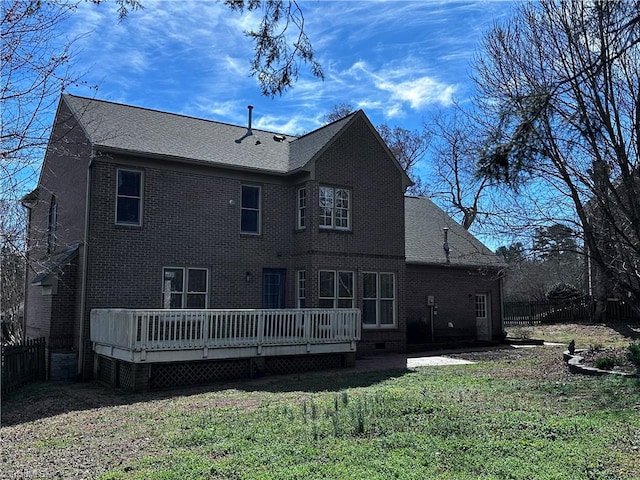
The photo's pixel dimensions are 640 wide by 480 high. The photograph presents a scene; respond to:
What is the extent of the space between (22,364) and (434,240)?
15984 mm

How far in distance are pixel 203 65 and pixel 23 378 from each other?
10.8 m

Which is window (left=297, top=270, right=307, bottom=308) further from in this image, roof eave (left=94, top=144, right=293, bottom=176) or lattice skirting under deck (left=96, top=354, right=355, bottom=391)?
roof eave (left=94, top=144, right=293, bottom=176)

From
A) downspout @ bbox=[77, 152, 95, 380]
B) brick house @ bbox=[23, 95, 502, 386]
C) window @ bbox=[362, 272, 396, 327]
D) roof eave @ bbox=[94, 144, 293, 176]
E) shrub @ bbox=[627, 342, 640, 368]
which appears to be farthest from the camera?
window @ bbox=[362, 272, 396, 327]

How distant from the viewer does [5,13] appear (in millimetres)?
6801

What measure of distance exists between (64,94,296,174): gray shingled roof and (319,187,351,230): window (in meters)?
1.54

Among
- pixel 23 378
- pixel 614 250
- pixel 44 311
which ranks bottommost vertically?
pixel 23 378

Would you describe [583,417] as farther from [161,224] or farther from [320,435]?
[161,224]

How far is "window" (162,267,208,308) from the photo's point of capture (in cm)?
1655

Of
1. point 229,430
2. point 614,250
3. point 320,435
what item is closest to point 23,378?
point 229,430

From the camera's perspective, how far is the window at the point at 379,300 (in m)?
19.2

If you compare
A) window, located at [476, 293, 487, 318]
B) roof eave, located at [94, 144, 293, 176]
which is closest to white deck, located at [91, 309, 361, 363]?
roof eave, located at [94, 144, 293, 176]

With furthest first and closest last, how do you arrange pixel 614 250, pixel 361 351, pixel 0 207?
pixel 361 351
pixel 614 250
pixel 0 207

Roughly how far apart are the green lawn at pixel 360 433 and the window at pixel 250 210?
7129 millimetres

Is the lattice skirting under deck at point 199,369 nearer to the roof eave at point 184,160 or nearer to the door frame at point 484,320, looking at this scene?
the roof eave at point 184,160
